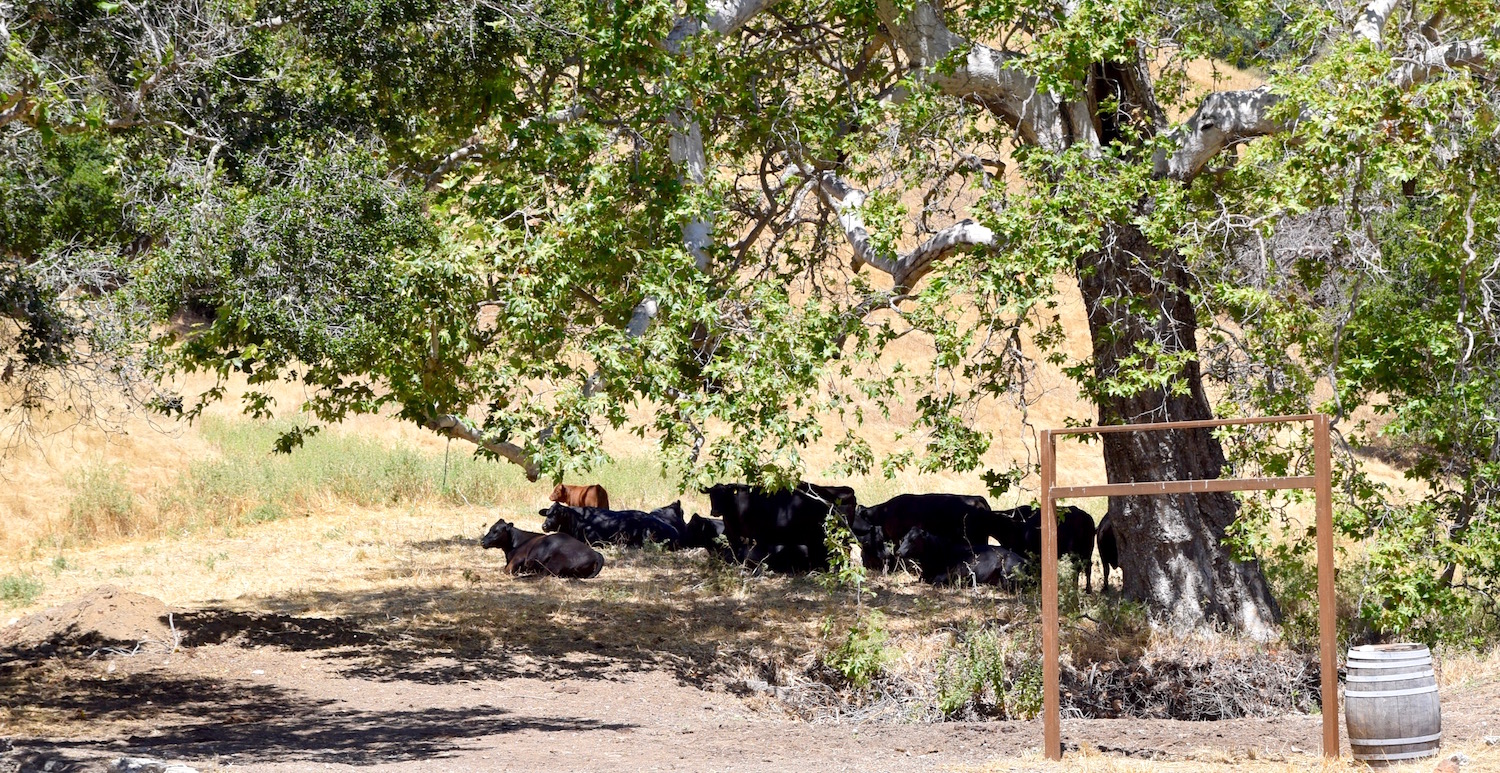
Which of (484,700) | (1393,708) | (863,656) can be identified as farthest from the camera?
(863,656)

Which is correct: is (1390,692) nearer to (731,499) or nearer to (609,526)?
(731,499)

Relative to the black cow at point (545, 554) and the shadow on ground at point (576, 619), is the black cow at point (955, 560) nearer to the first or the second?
the shadow on ground at point (576, 619)

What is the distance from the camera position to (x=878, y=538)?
55.9ft

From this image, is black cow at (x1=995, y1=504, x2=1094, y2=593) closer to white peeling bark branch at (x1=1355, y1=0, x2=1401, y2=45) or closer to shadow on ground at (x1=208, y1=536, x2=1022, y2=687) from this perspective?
shadow on ground at (x1=208, y1=536, x2=1022, y2=687)

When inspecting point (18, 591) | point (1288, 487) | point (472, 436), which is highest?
point (472, 436)

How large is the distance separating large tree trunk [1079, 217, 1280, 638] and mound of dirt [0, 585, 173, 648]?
8.12 metres

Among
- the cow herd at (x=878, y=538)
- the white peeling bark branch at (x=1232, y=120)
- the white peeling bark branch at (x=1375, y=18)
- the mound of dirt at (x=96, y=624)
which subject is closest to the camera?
the white peeling bark branch at (x=1375, y=18)

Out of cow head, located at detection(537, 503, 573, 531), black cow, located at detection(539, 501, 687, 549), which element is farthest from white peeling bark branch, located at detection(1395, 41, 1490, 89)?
cow head, located at detection(537, 503, 573, 531)

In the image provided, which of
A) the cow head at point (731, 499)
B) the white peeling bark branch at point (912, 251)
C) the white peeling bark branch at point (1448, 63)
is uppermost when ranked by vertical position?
the white peeling bark branch at point (1448, 63)

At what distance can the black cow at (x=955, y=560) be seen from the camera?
51.2 feet

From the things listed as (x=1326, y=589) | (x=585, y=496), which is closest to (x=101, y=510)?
(x=585, y=496)

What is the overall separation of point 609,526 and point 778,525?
3081 millimetres

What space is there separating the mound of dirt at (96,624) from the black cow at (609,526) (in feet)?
21.8

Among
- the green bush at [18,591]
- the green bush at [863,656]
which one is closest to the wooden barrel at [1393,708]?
the green bush at [863,656]
